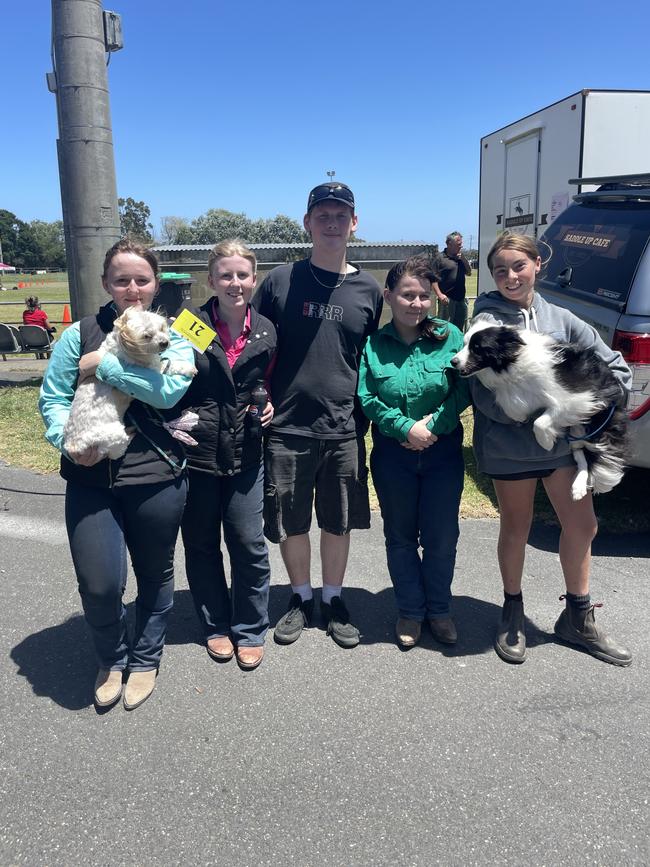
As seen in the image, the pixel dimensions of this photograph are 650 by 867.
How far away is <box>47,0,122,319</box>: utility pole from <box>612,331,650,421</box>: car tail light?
20.1 ft

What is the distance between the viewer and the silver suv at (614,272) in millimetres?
4047

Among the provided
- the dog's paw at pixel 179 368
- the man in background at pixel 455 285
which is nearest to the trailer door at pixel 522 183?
the man in background at pixel 455 285

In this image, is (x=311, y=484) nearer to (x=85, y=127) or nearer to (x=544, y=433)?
(x=544, y=433)

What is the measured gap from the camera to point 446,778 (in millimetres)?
2490

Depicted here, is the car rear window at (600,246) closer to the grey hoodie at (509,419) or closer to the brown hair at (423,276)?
the grey hoodie at (509,419)

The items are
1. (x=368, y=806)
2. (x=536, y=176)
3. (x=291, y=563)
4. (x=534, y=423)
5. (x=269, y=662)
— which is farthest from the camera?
(x=536, y=176)

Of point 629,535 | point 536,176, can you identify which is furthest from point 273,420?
point 536,176

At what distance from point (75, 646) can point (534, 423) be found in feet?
8.61

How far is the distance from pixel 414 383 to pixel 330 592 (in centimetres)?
128

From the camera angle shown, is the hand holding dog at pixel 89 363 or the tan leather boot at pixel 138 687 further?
the tan leather boot at pixel 138 687

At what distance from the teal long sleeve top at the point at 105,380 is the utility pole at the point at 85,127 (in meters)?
5.51

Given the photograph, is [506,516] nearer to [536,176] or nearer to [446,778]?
[446,778]

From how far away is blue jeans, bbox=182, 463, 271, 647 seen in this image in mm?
3166

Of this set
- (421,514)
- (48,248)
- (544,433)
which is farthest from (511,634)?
(48,248)
